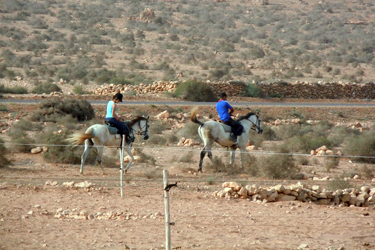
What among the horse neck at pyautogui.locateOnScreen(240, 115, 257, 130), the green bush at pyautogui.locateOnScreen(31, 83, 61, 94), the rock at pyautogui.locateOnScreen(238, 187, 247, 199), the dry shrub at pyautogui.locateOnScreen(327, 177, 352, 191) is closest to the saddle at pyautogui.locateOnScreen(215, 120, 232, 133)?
the horse neck at pyautogui.locateOnScreen(240, 115, 257, 130)

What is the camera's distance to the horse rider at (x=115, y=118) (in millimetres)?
16736

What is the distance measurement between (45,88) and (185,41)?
31.8 m

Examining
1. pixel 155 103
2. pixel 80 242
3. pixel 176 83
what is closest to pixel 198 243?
pixel 80 242

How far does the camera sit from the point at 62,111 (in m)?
29.4

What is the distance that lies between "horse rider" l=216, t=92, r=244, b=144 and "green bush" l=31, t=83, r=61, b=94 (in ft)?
78.4

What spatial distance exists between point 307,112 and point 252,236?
82.8 feet

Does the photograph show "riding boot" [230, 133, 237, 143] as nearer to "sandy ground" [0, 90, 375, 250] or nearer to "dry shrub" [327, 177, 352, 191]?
"sandy ground" [0, 90, 375, 250]

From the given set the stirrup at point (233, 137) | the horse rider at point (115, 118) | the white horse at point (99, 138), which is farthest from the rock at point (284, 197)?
the horse rider at point (115, 118)

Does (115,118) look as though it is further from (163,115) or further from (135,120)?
(163,115)

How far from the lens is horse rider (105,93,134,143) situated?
16736mm

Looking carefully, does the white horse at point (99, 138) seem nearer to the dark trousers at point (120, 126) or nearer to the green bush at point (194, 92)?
the dark trousers at point (120, 126)

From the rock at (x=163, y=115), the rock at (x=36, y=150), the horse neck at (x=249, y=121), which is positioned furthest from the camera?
the rock at (x=163, y=115)

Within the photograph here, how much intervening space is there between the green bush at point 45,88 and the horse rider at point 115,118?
2417 centimetres

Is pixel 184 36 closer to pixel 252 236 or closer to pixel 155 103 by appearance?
pixel 155 103
